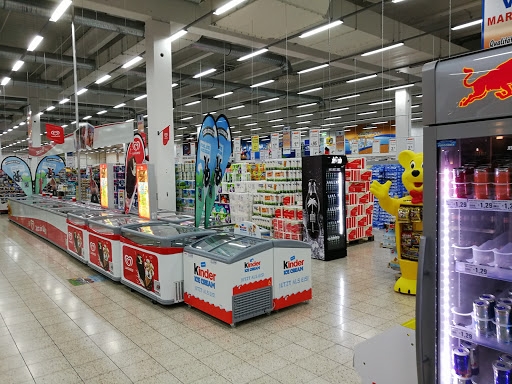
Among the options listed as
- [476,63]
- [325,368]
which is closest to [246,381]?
[325,368]

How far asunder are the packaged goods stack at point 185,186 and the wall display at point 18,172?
719 cm

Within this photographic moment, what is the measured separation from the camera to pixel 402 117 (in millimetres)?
16062

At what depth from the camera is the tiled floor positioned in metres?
3.71

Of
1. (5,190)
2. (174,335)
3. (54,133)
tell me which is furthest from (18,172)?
(174,335)

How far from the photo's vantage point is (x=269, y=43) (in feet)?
38.7

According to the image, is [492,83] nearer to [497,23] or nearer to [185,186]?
[497,23]

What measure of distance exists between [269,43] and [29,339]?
1011 centimetres

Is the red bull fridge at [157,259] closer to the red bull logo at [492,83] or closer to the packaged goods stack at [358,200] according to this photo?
the red bull logo at [492,83]

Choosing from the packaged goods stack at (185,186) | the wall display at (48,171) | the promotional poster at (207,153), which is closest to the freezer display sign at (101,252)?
the promotional poster at (207,153)

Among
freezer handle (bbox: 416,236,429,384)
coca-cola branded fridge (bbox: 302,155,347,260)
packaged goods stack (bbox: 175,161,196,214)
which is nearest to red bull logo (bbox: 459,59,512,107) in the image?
freezer handle (bbox: 416,236,429,384)

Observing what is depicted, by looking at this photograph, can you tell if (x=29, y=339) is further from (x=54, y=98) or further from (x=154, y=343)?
(x=54, y=98)

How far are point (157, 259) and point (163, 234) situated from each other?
0.47 metres

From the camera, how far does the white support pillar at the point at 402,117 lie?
15.0 m

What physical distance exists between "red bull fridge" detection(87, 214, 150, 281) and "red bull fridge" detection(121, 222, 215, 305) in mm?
289
